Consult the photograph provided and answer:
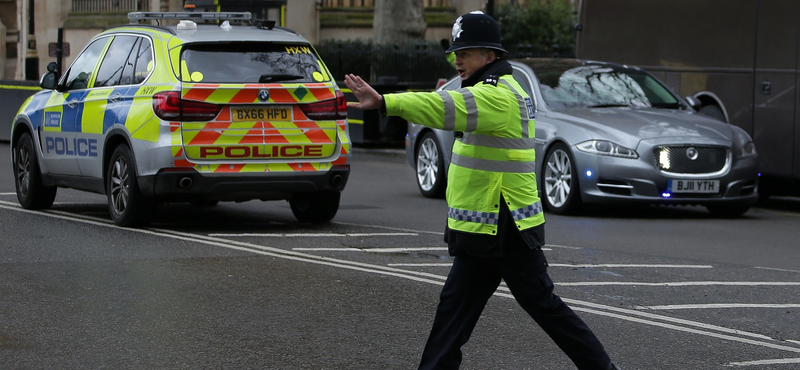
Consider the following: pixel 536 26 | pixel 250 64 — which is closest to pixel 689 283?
pixel 250 64

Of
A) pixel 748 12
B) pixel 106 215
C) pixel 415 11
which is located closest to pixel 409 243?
pixel 106 215

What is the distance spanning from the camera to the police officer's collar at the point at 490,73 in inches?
188

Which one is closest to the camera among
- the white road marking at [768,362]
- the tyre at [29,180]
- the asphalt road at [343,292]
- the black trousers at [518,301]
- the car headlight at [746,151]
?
the black trousers at [518,301]

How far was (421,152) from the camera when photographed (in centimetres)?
1434

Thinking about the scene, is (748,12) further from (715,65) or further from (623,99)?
(623,99)

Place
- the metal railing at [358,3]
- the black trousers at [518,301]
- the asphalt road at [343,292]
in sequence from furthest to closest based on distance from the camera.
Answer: the metal railing at [358,3] < the asphalt road at [343,292] < the black trousers at [518,301]

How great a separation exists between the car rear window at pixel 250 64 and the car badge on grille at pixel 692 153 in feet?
11.9

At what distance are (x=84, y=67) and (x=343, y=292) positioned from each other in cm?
484

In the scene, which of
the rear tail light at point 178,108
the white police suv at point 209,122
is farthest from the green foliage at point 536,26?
the rear tail light at point 178,108

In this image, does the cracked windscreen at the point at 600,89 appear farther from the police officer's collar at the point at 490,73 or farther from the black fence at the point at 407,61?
the black fence at the point at 407,61

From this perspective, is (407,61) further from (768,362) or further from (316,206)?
(768,362)

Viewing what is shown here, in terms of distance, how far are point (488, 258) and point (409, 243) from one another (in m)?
4.94

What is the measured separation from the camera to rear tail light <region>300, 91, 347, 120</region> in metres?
10.1

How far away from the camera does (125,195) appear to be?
1023cm
